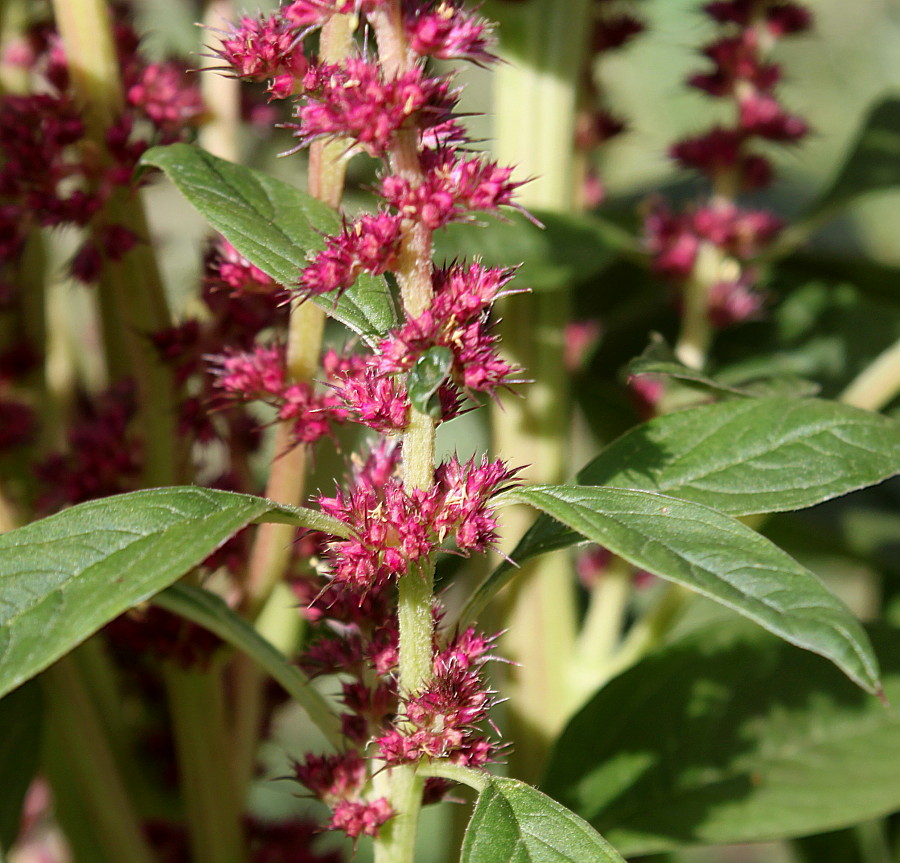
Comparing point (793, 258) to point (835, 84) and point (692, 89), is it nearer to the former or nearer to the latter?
point (692, 89)

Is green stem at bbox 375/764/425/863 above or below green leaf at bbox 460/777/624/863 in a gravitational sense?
below

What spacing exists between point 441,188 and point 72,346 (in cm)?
93

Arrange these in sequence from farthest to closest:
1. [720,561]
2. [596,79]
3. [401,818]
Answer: [596,79]
[401,818]
[720,561]

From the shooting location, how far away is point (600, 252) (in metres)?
0.96

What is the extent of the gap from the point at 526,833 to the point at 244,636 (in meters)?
0.23

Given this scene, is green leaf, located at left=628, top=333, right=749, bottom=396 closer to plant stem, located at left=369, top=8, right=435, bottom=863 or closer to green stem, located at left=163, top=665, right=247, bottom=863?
plant stem, located at left=369, top=8, right=435, bottom=863

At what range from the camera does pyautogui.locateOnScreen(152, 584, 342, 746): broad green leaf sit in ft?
2.30

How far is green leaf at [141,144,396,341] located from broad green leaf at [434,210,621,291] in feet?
0.70

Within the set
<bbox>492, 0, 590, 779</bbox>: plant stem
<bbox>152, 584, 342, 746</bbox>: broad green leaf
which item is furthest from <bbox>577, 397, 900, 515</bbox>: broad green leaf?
<bbox>492, 0, 590, 779</bbox>: plant stem

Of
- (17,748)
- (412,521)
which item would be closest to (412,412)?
(412,521)

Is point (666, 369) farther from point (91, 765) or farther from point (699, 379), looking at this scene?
point (91, 765)

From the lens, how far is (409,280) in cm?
60

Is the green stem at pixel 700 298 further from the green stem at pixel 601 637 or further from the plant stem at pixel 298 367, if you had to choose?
the plant stem at pixel 298 367

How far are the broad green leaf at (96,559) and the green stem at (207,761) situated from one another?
1.22ft
